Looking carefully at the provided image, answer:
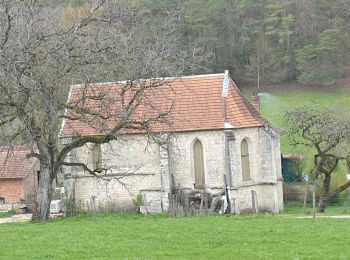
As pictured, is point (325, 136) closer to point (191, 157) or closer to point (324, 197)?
point (324, 197)

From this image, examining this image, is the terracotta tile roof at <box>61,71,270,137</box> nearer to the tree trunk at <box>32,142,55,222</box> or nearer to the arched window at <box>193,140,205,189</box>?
the arched window at <box>193,140,205,189</box>

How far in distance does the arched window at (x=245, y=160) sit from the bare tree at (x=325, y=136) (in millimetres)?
2807

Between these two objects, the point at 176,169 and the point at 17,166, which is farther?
the point at 17,166

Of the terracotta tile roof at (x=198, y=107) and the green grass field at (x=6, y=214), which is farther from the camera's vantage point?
the green grass field at (x=6, y=214)

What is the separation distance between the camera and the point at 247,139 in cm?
3906

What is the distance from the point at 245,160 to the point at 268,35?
140ft

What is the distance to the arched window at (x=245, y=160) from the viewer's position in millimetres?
39031

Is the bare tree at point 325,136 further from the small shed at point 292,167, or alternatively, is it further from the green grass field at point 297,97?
the green grass field at point 297,97

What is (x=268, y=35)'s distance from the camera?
79688 mm


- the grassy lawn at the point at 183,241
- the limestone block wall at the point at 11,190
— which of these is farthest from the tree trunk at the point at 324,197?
the limestone block wall at the point at 11,190

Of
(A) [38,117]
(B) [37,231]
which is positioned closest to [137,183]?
(A) [38,117]

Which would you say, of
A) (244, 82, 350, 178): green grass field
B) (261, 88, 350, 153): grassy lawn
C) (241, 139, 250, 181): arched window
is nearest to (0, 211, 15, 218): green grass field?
(241, 139, 250, 181): arched window

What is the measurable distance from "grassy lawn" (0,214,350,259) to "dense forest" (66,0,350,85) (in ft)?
171

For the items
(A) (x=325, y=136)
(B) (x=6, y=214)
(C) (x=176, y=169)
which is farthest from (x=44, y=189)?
(A) (x=325, y=136)
